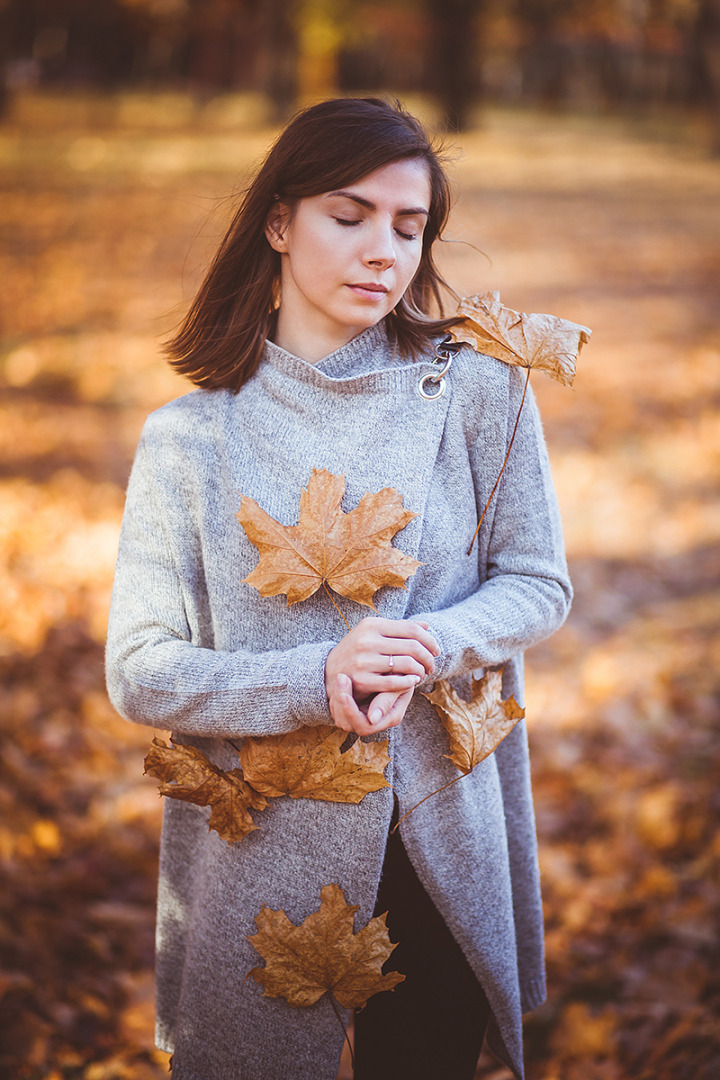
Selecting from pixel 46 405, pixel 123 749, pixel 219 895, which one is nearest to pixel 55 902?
pixel 123 749

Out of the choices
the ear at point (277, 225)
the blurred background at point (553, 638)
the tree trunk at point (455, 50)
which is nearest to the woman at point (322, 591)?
the ear at point (277, 225)

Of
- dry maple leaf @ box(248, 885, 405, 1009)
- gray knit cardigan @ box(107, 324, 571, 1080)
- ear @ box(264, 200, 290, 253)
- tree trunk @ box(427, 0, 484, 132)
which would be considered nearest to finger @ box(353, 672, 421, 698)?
gray knit cardigan @ box(107, 324, 571, 1080)

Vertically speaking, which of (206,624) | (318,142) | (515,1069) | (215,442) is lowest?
(515,1069)

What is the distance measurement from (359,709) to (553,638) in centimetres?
319

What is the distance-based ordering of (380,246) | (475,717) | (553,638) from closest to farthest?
1. (380,246)
2. (475,717)
3. (553,638)

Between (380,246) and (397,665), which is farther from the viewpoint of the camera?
(380,246)

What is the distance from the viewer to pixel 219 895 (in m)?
1.53

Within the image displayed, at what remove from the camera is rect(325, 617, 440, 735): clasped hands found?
1.29 metres

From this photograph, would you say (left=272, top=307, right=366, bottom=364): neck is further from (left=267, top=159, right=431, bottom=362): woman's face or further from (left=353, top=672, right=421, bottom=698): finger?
(left=353, top=672, right=421, bottom=698): finger

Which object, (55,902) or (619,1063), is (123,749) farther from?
(619,1063)

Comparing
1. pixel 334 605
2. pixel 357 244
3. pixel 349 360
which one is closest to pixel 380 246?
pixel 357 244

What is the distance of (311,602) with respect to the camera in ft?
4.81

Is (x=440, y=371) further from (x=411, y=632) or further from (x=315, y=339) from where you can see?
(x=411, y=632)

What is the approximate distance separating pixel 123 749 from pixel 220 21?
33.6 metres
